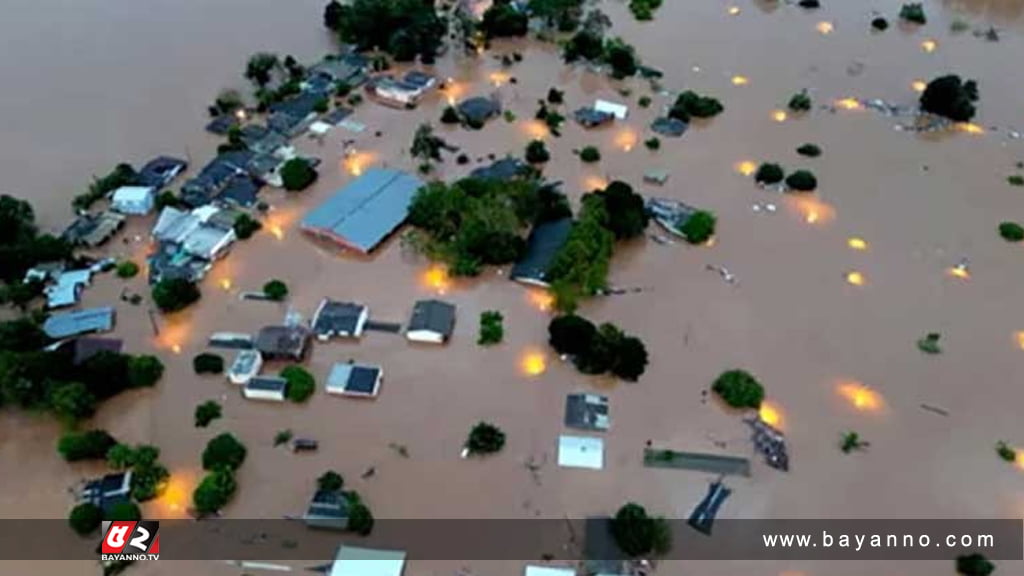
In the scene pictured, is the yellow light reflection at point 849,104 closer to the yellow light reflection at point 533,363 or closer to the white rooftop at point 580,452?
the yellow light reflection at point 533,363

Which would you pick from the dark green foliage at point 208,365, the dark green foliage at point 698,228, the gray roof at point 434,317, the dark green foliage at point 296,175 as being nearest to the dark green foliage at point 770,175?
the dark green foliage at point 698,228

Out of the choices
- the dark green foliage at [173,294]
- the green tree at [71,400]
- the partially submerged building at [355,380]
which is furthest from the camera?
the dark green foliage at [173,294]

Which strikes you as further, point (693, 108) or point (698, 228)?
point (693, 108)

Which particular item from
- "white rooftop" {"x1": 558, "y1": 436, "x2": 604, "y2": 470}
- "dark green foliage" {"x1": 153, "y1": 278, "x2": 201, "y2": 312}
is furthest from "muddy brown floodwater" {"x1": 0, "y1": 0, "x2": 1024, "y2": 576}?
"dark green foliage" {"x1": 153, "y1": 278, "x2": 201, "y2": 312}

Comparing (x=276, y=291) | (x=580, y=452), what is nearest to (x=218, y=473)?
(x=276, y=291)

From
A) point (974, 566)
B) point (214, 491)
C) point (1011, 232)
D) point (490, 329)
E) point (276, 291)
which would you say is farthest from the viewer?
point (1011, 232)

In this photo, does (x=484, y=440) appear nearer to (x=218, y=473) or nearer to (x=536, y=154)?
(x=218, y=473)
